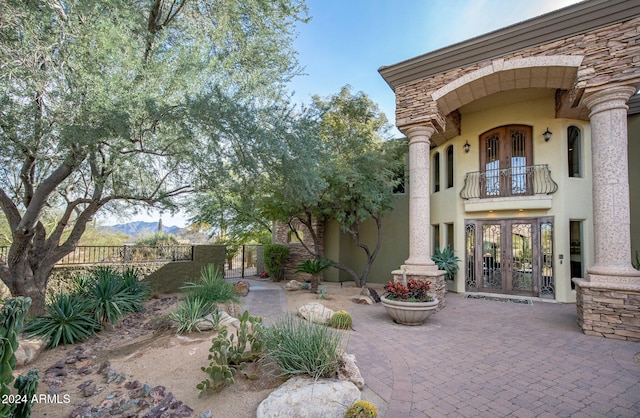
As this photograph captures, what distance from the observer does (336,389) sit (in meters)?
3.04

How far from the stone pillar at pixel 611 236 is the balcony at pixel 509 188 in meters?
3.26

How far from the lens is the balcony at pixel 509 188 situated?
30.1 ft

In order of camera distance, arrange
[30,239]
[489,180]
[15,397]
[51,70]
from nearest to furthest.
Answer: [15,397] → [51,70] → [30,239] → [489,180]

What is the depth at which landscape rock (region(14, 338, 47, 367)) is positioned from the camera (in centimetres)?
440

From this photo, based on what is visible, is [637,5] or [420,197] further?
[420,197]

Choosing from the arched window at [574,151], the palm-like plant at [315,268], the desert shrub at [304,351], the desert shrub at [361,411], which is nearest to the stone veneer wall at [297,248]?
the palm-like plant at [315,268]

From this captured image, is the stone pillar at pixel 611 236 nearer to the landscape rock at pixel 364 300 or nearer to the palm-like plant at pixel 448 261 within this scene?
the palm-like plant at pixel 448 261

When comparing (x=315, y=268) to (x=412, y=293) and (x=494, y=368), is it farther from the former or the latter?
(x=494, y=368)

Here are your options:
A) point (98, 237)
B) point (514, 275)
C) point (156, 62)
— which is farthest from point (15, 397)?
point (98, 237)

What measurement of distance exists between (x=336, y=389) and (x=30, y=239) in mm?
6444

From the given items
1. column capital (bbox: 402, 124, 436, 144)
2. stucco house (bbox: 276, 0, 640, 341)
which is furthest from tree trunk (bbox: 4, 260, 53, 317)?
column capital (bbox: 402, 124, 436, 144)

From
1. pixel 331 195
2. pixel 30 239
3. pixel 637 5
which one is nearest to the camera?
pixel 637 5

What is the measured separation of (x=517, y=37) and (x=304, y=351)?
7.20m

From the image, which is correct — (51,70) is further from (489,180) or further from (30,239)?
(489,180)
